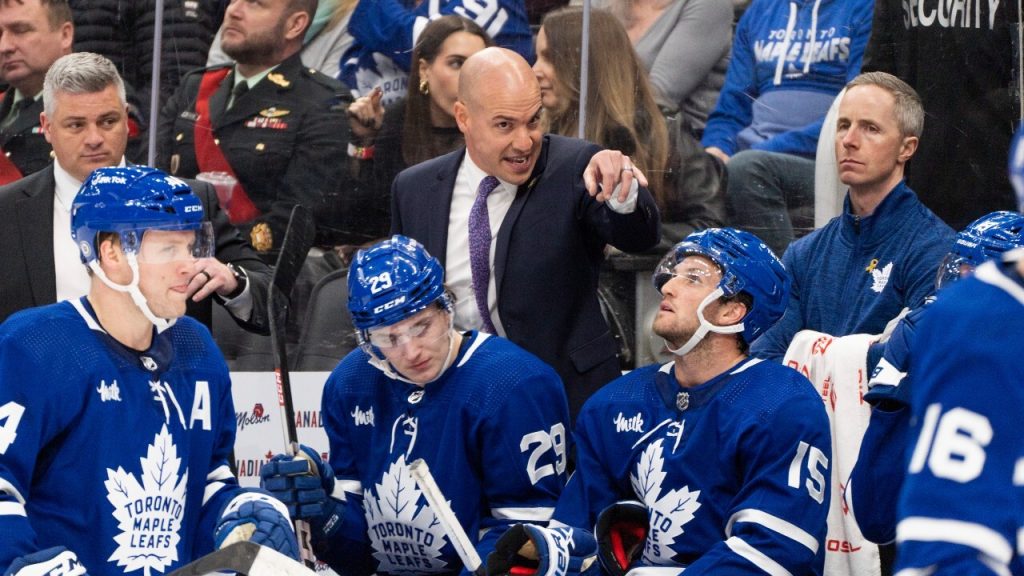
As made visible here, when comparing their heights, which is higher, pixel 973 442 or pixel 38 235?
pixel 973 442

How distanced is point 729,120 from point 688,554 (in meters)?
1.98

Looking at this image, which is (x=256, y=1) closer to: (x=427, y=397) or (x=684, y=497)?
(x=427, y=397)

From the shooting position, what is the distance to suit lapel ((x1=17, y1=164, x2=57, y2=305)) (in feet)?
11.8

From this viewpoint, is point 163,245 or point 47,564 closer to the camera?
point 47,564

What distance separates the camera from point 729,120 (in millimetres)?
4410

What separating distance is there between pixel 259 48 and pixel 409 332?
6.90 ft

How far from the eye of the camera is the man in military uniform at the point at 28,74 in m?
4.76

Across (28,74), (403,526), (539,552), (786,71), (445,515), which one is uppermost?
(786,71)

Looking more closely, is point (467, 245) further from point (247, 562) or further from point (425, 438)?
point (247, 562)

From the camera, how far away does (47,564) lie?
2279mm

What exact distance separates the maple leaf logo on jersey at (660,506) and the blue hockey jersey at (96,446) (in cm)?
84

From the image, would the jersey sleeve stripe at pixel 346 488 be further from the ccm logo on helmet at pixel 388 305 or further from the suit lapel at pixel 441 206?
the suit lapel at pixel 441 206

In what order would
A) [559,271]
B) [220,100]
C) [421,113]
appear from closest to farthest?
[559,271]
[421,113]
[220,100]

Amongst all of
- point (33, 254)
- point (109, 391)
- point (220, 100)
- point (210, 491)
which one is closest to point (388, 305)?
point (210, 491)
